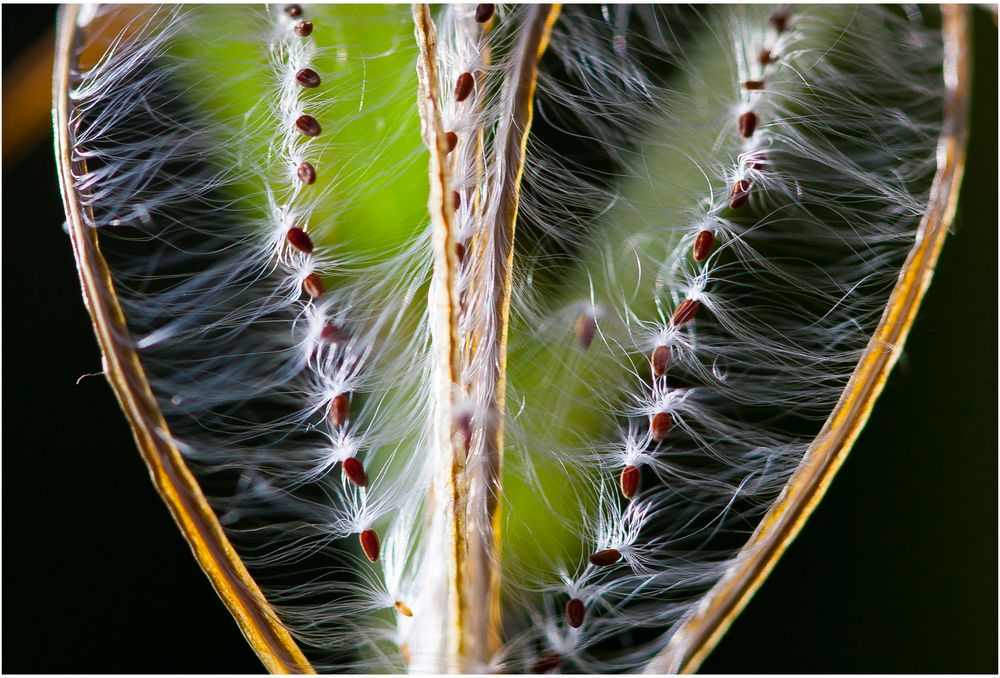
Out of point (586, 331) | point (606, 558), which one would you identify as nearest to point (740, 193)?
point (586, 331)

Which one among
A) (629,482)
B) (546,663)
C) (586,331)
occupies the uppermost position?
(586,331)

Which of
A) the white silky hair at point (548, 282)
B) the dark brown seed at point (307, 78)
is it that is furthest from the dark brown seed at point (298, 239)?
the dark brown seed at point (307, 78)

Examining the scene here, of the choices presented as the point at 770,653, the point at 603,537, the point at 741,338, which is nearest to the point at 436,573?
the point at 603,537

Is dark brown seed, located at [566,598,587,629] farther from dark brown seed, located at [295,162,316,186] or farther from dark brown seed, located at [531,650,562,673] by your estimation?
dark brown seed, located at [295,162,316,186]

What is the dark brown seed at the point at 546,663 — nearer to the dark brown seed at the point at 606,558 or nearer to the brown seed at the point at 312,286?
the dark brown seed at the point at 606,558

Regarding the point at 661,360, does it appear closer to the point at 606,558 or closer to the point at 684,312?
the point at 684,312

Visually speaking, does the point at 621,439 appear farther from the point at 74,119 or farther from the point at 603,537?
the point at 74,119

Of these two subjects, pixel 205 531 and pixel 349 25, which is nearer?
pixel 205 531
